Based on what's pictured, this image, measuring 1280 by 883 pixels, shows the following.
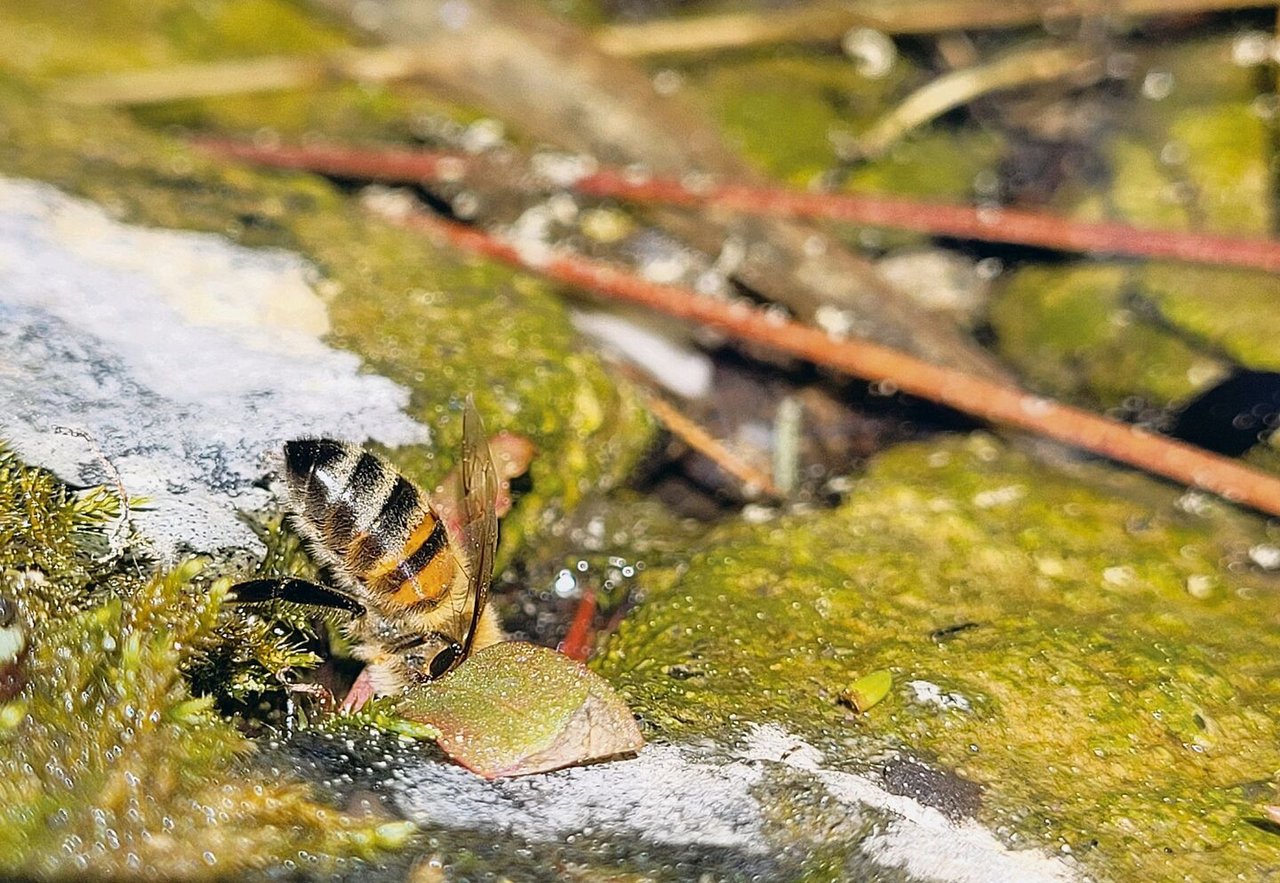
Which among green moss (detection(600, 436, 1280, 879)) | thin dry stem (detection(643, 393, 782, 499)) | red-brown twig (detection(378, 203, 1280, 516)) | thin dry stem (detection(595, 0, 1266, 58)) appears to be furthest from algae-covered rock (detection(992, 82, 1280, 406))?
thin dry stem (detection(643, 393, 782, 499))

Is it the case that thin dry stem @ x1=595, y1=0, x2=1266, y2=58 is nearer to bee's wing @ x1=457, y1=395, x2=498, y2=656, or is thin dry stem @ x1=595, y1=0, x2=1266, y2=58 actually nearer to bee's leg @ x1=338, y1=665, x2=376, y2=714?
bee's wing @ x1=457, y1=395, x2=498, y2=656

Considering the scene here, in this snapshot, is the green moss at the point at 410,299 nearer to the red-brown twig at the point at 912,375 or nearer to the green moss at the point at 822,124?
the red-brown twig at the point at 912,375

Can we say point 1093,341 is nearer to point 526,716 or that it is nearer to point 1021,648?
point 1021,648

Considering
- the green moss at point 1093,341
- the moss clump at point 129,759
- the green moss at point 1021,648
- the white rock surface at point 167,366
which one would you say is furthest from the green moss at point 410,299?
the green moss at point 1093,341

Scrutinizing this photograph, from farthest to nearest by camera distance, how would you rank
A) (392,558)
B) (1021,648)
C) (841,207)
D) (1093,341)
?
(841,207), (1093,341), (1021,648), (392,558)

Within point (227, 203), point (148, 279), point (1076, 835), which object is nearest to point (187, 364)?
point (148, 279)

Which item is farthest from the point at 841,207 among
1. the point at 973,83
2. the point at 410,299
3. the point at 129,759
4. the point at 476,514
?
the point at 129,759

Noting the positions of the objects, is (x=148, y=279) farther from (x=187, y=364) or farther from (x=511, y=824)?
(x=511, y=824)
